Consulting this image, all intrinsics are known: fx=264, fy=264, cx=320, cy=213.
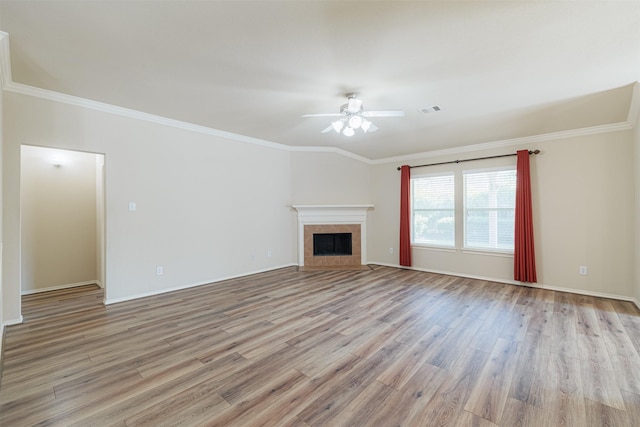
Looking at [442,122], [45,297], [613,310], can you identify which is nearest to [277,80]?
[442,122]

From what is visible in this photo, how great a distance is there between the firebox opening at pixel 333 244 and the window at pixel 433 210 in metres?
1.47

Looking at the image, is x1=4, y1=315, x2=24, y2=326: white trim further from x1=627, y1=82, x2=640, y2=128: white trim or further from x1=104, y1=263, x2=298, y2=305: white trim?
x1=627, y1=82, x2=640, y2=128: white trim

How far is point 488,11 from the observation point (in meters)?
1.82

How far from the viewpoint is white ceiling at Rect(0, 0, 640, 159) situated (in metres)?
1.85

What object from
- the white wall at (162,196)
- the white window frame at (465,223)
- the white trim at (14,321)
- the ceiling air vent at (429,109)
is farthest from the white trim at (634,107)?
the white trim at (14,321)

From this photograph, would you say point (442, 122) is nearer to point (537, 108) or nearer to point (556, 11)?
point (537, 108)

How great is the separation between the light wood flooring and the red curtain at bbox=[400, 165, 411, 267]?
1.94 meters

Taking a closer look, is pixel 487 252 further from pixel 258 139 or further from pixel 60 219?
pixel 60 219

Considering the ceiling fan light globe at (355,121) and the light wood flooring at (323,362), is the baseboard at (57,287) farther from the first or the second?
the ceiling fan light globe at (355,121)

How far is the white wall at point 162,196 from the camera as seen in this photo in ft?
9.97

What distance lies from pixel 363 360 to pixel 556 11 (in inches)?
115

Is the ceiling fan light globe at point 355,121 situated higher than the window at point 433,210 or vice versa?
the ceiling fan light globe at point 355,121

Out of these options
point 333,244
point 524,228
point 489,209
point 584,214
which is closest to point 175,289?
point 333,244

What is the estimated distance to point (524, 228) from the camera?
4.34 meters
